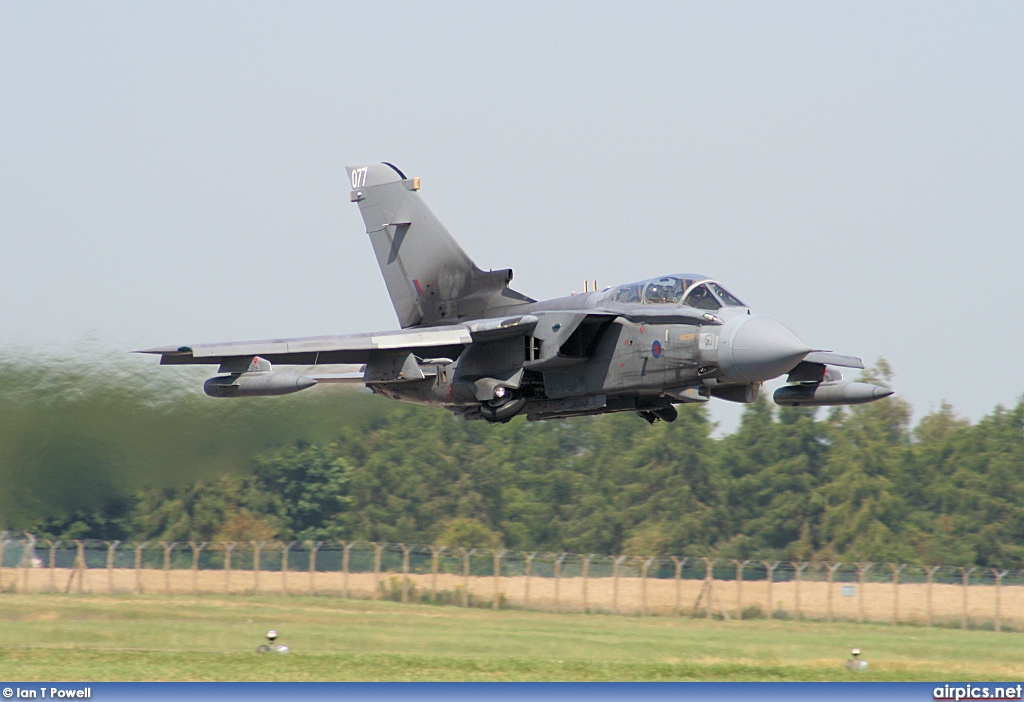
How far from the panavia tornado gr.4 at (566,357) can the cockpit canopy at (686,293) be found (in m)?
0.01

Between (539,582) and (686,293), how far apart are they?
1343 centimetres

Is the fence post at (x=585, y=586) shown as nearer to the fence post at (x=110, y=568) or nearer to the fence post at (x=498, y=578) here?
the fence post at (x=498, y=578)

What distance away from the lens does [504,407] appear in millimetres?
18734

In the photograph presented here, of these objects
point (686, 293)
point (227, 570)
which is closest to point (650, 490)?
point (227, 570)

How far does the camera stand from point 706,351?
17234 millimetres

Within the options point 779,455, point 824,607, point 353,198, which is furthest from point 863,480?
point 353,198

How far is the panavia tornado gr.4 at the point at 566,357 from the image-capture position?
684 inches

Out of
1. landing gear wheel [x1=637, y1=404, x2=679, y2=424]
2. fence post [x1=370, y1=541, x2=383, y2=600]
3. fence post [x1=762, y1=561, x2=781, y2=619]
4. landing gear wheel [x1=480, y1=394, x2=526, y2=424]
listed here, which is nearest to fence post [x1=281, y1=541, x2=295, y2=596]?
fence post [x1=370, y1=541, x2=383, y2=600]

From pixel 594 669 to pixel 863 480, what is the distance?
36.4 meters

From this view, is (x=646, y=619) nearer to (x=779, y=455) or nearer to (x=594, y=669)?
(x=594, y=669)

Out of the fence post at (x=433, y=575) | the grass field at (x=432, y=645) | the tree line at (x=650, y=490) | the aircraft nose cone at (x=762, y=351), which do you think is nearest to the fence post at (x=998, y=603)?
the grass field at (x=432, y=645)

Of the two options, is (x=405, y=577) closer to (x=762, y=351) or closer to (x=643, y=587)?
(x=643, y=587)

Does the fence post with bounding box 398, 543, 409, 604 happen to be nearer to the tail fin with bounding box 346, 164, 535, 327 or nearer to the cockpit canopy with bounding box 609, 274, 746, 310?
the tail fin with bounding box 346, 164, 535, 327

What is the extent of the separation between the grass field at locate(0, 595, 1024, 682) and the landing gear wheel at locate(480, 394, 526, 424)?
365 centimetres
